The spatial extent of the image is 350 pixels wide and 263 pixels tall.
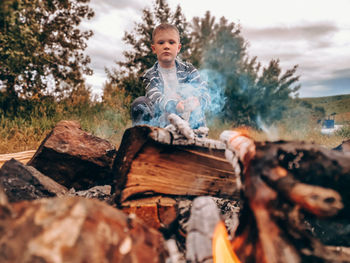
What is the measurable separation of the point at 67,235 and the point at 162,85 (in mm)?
2710

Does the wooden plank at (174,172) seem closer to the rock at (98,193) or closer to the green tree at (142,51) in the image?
the rock at (98,193)

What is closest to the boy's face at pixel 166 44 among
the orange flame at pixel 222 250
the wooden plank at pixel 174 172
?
the wooden plank at pixel 174 172

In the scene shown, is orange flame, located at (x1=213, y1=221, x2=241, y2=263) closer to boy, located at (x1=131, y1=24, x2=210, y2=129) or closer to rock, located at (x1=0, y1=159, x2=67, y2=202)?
rock, located at (x1=0, y1=159, x2=67, y2=202)

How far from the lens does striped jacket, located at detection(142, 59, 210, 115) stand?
3.11 meters

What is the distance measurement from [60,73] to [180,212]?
717cm

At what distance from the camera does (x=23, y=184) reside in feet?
6.51

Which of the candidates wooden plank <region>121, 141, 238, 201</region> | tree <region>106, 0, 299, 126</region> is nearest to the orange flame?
wooden plank <region>121, 141, 238, 201</region>

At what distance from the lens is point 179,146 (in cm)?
182

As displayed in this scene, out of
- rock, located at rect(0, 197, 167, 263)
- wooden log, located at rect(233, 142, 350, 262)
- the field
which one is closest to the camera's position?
rock, located at rect(0, 197, 167, 263)

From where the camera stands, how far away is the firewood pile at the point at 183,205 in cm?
90

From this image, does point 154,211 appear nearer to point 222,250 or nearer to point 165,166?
point 165,166

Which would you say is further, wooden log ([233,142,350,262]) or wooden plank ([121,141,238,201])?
wooden plank ([121,141,238,201])

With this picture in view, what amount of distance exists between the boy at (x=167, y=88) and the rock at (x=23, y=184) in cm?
146

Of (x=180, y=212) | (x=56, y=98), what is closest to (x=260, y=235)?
(x=180, y=212)
